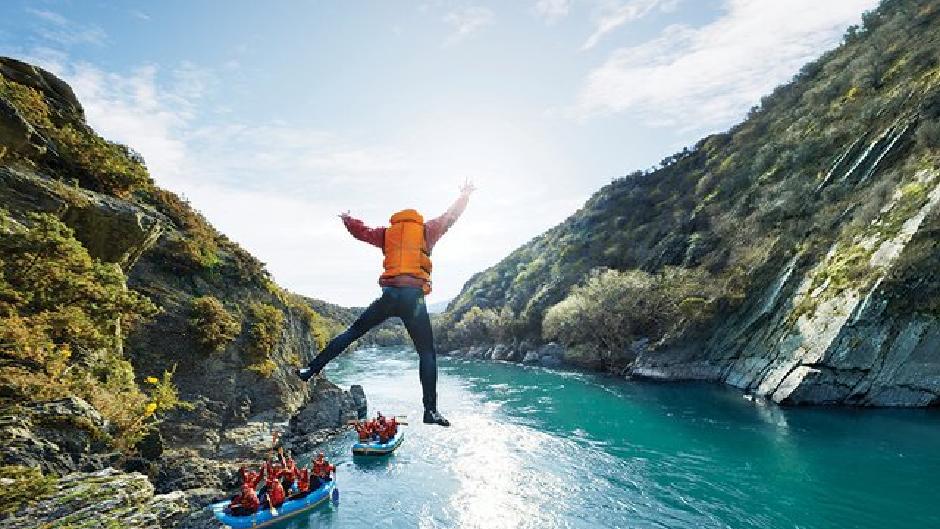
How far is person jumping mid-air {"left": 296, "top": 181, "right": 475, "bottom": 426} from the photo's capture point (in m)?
5.33

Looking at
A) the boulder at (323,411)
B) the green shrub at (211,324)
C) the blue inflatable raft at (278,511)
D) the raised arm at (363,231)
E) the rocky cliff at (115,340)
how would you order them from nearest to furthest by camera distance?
the raised arm at (363,231) < the rocky cliff at (115,340) < the blue inflatable raft at (278,511) < the green shrub at (211,324) < the boulder at (323,411)

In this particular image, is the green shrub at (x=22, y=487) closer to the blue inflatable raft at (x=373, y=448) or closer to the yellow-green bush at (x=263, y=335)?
the yellow-green bush at (x=263, y=335)

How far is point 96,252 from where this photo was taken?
53.4 ft

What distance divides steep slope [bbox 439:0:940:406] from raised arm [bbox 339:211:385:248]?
43938 millimetres

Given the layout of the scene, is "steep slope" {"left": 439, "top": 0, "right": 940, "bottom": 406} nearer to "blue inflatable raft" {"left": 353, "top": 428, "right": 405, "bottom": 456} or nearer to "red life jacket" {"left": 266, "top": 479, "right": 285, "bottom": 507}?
"blue inflatable raft" {"left": 353, "top": 428, "right": 405, "bottom": 456}

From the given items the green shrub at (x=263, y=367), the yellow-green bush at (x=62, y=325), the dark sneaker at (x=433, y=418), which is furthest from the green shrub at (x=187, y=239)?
the dark sneaker at (x=433, y=418)

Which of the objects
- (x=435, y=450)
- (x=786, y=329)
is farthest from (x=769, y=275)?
(x=435, y=450)

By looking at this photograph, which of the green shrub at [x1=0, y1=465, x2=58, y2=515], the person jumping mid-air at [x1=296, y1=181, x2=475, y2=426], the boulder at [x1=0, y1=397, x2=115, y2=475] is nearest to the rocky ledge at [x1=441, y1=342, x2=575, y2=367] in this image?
the boulder at [x1=0, y1=397, x2=115, y2=475]

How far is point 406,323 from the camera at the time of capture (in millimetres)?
5527

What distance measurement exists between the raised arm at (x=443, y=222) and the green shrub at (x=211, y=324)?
2261cm

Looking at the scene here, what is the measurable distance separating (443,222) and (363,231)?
3.05 feet

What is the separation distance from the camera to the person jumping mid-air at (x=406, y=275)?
533 cm

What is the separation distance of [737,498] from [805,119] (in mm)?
68750

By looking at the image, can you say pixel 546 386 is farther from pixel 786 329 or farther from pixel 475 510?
pixel 475 510
